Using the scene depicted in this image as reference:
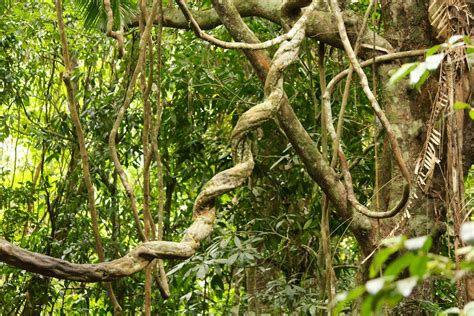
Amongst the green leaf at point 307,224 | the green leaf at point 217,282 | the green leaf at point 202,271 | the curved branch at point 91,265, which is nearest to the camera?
the curved branch at point 91,265

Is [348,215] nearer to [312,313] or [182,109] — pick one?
[312,313]

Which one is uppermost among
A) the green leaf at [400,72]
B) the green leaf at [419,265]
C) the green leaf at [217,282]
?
the green leaf at [400,72]

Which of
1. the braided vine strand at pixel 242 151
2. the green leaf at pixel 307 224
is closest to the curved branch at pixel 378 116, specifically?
the braided vine strand at pixel 242 151

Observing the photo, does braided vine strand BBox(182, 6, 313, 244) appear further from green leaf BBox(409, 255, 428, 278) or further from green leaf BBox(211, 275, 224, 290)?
green leaf BBox(211, 275, 224, 290)

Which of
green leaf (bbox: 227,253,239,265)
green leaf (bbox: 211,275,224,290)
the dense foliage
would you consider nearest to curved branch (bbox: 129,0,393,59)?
the dense foliage

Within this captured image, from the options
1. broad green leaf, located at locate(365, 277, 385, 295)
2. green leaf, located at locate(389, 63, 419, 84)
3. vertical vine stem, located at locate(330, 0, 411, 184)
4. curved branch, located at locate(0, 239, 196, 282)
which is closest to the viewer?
broad green leaf, located at locate(365, 277, 385, 295)

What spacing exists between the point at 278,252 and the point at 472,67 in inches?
47.6

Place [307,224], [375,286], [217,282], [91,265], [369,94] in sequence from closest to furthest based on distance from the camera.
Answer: [375,286]
[91,265]
[369,94]
[307,224]
[217,282]

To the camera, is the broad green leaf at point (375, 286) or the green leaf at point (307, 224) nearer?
the broad green leaf at point (375, 286)

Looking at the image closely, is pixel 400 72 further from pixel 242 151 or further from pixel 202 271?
pixel 202 271

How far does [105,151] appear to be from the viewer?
150 inches

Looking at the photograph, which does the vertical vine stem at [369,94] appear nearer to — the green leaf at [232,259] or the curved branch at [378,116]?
the curved branch at [378,116]

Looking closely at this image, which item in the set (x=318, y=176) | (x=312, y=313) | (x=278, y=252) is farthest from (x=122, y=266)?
(x=278, y=252)

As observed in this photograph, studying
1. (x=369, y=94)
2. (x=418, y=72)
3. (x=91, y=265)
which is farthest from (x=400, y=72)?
(x=369, y=94)
